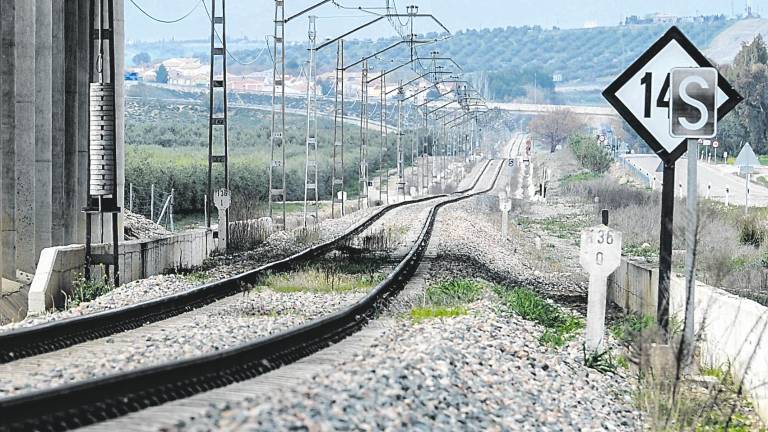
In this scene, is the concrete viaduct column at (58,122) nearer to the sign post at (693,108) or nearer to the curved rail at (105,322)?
the curved rail at (105,322)

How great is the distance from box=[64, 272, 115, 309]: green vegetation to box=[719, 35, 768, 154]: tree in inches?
2909

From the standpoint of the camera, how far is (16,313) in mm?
21891

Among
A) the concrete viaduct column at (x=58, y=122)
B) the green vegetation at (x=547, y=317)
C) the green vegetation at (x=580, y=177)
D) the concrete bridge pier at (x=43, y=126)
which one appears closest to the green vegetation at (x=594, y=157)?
the green vegetation at (x=580, y=177)

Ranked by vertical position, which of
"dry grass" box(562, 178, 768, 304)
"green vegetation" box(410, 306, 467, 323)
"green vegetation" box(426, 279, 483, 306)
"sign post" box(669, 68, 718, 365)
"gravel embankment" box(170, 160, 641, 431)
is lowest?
"dry grass" box(562, 178, 768, 304)

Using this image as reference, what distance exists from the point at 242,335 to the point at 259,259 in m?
15.8

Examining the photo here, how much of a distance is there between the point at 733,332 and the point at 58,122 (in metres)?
19.1

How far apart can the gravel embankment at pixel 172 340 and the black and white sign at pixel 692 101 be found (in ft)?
15.0

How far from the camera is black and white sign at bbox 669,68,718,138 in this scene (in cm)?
1196

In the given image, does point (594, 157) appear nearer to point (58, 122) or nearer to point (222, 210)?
point (222, 210)

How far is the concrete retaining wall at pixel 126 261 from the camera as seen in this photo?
742 inches

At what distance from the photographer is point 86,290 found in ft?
65.0

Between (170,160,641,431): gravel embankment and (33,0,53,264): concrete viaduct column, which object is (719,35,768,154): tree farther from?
(170,160,641,431): gravel embankment

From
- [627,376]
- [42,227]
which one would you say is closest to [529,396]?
[627,376]

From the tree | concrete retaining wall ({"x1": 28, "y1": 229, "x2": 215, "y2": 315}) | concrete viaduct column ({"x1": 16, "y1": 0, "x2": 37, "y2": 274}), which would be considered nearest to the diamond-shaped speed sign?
concrete retaining wall ({"x1": 28, "y1": 229, "x2": 215, "y2": 315})
